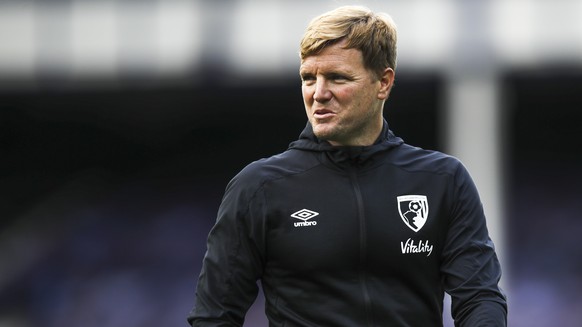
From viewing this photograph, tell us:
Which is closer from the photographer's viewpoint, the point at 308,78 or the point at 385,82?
the point at 308,78

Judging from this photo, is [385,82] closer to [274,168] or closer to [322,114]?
[322,114]

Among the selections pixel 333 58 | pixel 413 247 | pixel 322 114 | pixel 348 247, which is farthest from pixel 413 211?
pixel 333 58

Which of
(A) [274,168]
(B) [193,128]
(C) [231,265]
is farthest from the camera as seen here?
(B) [193,128]

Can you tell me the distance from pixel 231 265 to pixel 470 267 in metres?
0.66

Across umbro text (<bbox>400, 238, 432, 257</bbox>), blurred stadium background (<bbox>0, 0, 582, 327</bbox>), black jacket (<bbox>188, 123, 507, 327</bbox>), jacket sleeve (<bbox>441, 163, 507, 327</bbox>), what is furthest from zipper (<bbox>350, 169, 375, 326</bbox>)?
blurred stadium background (<bbox>0, 0, 582, 327</bbox>)

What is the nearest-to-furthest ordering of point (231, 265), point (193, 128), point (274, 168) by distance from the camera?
point (231, 265) < point (274, 168) < point (193, 128)

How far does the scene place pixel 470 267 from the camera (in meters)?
3.25

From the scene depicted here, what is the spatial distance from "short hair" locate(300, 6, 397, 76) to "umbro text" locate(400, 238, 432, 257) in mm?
490

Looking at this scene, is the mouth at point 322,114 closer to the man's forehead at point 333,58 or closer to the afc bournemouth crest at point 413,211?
the man's forehead at point 333,58

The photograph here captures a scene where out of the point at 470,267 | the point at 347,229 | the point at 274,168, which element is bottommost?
the point at 470,267

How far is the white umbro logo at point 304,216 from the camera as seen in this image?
3219 millimetres

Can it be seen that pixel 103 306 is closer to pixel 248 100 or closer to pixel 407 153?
pixel 248 100

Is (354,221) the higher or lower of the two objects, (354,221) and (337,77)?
the lower

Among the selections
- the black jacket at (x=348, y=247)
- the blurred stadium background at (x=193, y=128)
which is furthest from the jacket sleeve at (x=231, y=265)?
the blurred stadium background at (x=193, y=128)
